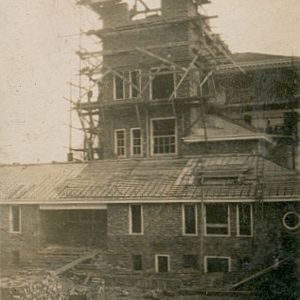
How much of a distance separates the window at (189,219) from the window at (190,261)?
982mm

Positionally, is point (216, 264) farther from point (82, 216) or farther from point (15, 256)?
point (15, 256)

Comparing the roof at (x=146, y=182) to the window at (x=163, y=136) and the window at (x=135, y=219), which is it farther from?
the window at (x=163, y=136)

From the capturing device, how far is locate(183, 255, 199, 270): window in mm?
20188

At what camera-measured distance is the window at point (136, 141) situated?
27641 millimetres

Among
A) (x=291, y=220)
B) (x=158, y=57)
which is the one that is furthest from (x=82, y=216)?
(x=291, y=220)

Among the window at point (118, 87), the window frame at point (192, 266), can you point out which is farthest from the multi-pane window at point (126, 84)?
the window frame at point (192, 266)

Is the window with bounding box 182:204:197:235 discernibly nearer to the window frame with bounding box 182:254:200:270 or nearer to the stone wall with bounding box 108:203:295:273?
the stone wall with bounding box 108:203:295:273

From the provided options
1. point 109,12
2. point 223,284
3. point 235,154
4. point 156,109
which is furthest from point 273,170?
point 109,12

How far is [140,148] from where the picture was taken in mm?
27578

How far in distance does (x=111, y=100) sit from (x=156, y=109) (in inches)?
117

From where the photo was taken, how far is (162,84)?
27312 millimetres

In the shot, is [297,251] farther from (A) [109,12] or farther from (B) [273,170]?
(A) [109,12]

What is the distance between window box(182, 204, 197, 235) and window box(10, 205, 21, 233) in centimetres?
896

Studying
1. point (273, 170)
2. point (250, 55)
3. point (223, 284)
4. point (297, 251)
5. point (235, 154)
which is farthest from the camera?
point (250, 55)
